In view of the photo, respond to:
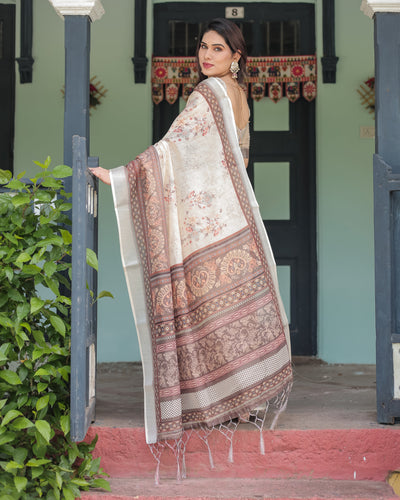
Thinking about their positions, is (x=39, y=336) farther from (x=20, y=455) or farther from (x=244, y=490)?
(x=244, y=490)

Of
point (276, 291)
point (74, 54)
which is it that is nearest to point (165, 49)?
point (74, 54)

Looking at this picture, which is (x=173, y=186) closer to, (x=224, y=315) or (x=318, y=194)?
(x=224, y=315)

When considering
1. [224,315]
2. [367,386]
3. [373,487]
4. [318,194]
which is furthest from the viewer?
[318,194]

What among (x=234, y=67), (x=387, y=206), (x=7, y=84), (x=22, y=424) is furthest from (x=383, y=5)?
(x=7, y=84)

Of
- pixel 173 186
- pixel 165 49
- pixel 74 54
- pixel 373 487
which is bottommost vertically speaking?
pixel 373 487

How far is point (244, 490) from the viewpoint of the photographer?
9.61 feet

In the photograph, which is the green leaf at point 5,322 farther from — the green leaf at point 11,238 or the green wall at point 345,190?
the green wall at point 345,190

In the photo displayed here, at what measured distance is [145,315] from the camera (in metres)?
3.04

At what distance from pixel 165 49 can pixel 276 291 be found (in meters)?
3.07

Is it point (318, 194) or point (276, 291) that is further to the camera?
point (318, 194)

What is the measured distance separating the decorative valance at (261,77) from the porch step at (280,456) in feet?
10.6

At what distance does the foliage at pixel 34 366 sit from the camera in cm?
282

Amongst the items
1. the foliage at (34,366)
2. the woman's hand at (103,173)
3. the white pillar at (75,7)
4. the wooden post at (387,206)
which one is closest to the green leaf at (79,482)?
the foliage at (34,366)

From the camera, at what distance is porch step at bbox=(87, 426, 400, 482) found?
123 inches
